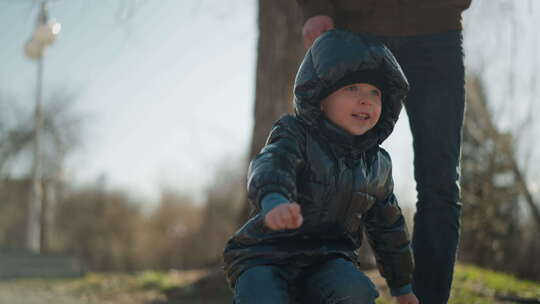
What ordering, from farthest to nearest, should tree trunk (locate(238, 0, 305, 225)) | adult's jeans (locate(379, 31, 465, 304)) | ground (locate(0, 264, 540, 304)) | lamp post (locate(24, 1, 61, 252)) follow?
lamp post (locate(24, 1, 61, 252)) < tree trunk (locate(238, 0, 305, 225)) < ground (locate(0, 264, 540, 304)) < adult's jeans (locate(379, 31, 465, 304))

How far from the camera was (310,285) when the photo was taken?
221 cm

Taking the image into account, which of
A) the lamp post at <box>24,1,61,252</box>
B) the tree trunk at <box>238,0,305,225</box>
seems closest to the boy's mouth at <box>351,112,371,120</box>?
the tree trunk at <box>238,0,305,225</box>

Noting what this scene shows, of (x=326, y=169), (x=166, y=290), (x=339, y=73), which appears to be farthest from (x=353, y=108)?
(x=166, y=290)

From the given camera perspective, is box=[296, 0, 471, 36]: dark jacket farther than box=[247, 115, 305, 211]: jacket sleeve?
Yes

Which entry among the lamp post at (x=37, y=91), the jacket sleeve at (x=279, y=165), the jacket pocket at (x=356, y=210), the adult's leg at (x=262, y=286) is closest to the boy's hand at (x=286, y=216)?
the jacket sleeve at (x=279, y=165)

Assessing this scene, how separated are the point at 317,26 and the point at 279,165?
0.93 metres

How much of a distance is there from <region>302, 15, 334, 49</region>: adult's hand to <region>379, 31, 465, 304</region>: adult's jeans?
265 mm

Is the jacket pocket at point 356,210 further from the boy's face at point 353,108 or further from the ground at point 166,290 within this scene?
the ground at point 166,290

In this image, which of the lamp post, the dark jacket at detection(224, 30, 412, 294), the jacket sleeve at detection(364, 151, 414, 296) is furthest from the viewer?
the lamp post

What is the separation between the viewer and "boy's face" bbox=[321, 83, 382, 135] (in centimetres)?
230

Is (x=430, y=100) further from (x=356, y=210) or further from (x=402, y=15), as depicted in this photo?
(x=356, y=210)

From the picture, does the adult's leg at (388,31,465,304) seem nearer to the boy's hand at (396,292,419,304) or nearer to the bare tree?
the boy's hand at (396,292,419,304)

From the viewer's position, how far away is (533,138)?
1441cm

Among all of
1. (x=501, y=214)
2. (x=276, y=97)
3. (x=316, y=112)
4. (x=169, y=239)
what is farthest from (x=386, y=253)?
(x=169, y=239)
